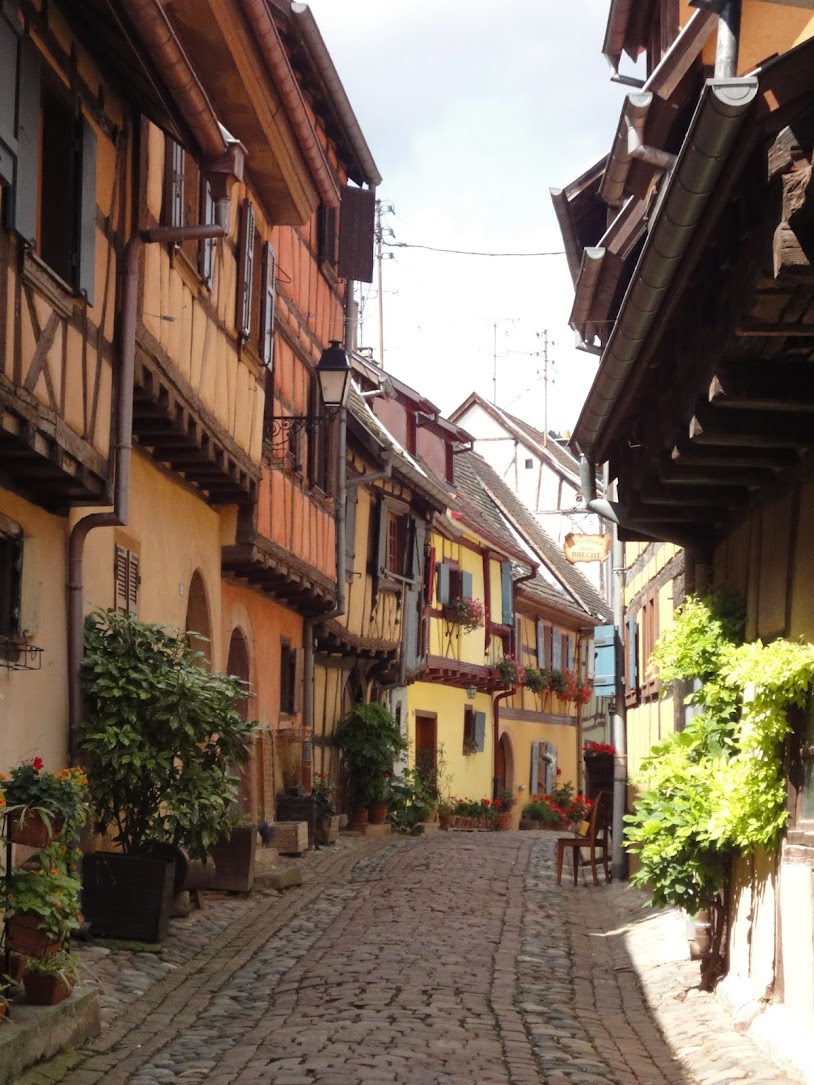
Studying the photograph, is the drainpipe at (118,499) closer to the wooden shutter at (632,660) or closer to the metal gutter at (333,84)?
the metal gutter at (333,84)

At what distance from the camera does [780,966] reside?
7699mm

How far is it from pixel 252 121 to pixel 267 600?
6.92 m

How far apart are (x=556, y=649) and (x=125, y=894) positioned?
101 feet

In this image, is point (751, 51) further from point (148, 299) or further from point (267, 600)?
point (267, 600)

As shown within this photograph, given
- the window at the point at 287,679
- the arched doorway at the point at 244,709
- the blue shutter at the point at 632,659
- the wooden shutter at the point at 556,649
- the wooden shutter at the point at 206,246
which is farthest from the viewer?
the wooden shutter at the point at 556,649

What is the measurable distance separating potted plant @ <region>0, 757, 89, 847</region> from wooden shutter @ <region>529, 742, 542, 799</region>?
98.3 feet

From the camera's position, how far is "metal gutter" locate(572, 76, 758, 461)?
16.0 ft

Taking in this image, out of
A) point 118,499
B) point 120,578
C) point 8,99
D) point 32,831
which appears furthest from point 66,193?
point 32,831

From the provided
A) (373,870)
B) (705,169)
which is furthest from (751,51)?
(373,870)

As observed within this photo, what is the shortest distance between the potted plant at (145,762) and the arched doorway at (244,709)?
596 cm

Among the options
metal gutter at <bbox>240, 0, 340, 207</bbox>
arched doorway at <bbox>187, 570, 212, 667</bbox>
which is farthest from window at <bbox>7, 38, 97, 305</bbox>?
arched doorway at <bbox>187, 570, 212, 667</bbox>

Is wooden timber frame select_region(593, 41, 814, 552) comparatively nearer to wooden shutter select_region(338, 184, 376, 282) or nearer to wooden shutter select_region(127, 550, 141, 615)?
wooden shutter select_region(127, 550, 141, 615)

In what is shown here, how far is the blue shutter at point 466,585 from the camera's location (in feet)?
105

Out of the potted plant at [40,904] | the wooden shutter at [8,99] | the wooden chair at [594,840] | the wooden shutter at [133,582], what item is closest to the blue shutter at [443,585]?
the wooden chair at [594,840]
